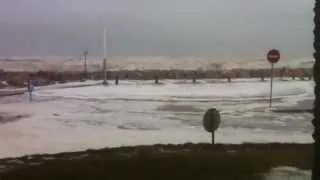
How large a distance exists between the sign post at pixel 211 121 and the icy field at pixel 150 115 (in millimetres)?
68

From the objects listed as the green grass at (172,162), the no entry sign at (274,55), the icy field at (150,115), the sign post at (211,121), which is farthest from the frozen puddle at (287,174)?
the no entry sign at (274,55)

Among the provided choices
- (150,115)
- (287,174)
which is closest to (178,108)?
(150,115)

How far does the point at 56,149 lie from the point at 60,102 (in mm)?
410

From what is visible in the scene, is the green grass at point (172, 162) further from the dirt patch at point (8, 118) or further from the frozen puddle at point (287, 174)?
the dirt patch at point (8, 118)

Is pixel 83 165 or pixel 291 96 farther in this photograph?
pixel 291 96

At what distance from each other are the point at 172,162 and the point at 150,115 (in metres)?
0.55

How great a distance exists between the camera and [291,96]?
16.4 ft

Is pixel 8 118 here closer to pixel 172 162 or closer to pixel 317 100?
pixel 172 162

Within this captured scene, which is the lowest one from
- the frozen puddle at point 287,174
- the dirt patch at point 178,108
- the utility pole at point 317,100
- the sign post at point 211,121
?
the frozen puddle at point 287,174

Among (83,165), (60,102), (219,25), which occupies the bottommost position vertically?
(83,165)

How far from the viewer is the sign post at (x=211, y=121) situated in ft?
16.0

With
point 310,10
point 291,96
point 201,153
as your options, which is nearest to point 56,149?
point 201,153

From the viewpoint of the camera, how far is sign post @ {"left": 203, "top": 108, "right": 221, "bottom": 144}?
488 cm

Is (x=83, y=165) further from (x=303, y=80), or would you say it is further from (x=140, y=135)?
(x=303, y=80)
